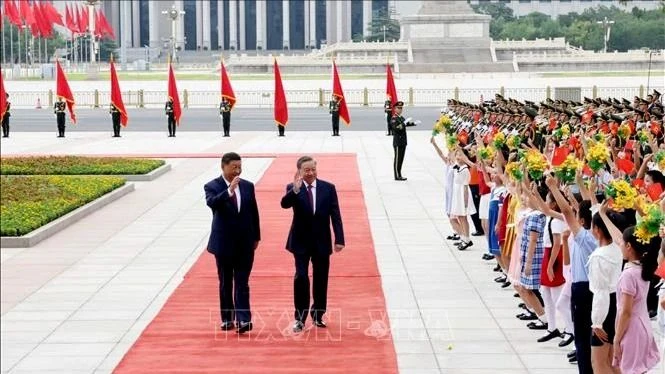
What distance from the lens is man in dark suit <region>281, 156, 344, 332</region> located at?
10.3 metres

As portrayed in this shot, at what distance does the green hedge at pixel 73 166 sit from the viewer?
23156mm

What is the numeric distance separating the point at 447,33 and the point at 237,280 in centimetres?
7327

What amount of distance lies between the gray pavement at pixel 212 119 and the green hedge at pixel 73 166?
55.4 feet

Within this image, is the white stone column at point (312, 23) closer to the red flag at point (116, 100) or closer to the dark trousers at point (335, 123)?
the dark trousers at point (335, 123)

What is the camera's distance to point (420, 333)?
34.3ft

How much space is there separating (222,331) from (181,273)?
10.2 feet

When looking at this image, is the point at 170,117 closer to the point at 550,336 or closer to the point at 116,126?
the point at 116,126

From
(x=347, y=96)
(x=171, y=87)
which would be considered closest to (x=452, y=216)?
(x=171, y=87)

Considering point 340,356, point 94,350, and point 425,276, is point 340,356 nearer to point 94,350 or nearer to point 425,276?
point 94,350

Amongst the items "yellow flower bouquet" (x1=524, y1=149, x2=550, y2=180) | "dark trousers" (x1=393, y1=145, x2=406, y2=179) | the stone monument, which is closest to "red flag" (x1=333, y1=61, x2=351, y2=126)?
"dark trousers" (x1=393, y1=145, x2=406, y2=179)

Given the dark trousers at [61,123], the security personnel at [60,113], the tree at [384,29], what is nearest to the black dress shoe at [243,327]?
the security personnel at [60,113]

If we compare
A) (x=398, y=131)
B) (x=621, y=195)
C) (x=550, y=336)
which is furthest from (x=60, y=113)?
(x=621, y=195)

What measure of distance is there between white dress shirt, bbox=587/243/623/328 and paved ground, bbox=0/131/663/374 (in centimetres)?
129

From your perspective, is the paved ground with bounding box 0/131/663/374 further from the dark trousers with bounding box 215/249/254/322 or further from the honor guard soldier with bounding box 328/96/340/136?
the honor guard soldier with bounding box 328/96/340/136
